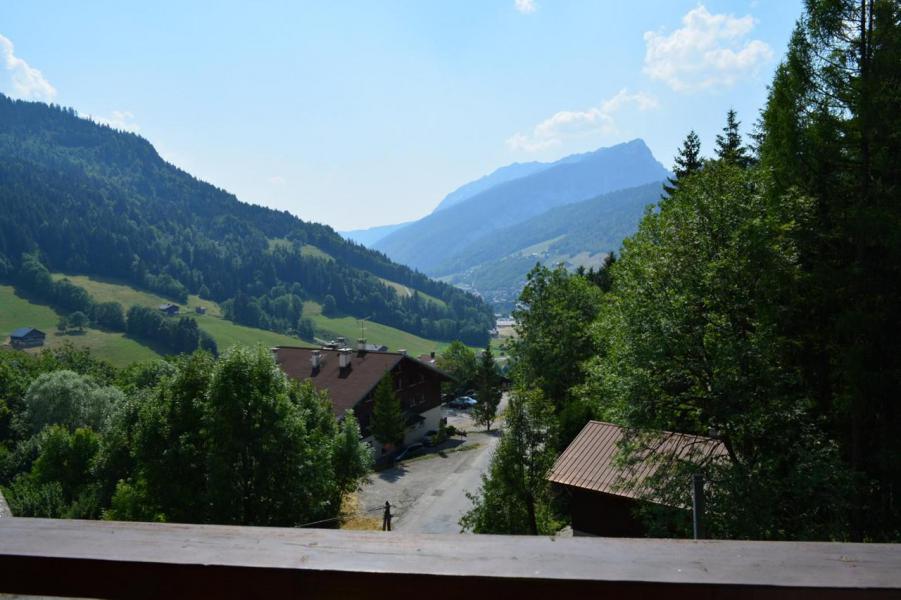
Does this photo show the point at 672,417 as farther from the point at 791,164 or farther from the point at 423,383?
the point at 423,383

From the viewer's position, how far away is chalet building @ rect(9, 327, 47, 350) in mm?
132900

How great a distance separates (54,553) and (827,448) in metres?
16.9

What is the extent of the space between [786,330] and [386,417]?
35.8m

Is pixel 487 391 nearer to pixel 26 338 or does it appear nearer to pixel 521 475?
pixel 521 475

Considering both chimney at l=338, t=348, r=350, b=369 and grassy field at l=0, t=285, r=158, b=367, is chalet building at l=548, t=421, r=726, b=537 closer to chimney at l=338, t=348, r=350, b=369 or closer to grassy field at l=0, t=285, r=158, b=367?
chimney at l=338, t=348, r=350, b=369

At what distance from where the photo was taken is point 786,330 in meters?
15.7

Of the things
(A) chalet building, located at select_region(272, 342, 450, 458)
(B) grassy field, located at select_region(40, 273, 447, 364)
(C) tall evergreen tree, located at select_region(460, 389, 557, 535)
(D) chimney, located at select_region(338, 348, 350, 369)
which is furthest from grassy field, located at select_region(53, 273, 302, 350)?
(C) tall evergreen tree, located at select_region(460, 389, 557, 535)

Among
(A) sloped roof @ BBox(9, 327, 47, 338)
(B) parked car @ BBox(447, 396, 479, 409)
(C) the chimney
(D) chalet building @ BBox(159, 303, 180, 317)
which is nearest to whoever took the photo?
(C) the chimney

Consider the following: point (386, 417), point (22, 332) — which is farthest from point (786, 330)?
point (22, 332)

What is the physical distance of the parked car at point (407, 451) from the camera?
50.4m

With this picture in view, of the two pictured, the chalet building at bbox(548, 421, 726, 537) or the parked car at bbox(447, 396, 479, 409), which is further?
the parked car at bbox(447, 396, 479, 409)

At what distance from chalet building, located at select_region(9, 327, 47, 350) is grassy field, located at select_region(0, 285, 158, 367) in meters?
1.65

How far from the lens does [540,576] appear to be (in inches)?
59.4

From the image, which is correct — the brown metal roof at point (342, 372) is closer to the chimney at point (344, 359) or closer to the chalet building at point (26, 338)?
the chimney at point (344, 359)
